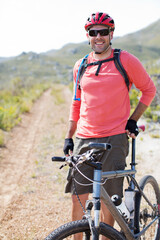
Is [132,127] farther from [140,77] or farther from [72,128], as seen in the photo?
[72,128]

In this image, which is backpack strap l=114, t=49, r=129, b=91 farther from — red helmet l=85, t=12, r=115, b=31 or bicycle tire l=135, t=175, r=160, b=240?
bicycle tire l=135, t=175, r=160, b=240

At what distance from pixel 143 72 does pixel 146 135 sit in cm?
530

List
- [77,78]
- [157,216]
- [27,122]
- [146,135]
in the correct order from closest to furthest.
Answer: [77,78] < [157,216] < [146,135] < [27,122]

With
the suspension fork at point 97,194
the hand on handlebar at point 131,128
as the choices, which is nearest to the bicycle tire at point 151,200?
the hand on handlebar at point 131,128

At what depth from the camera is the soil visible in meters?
3.68

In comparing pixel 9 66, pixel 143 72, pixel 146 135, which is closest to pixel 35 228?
pixel 143 72

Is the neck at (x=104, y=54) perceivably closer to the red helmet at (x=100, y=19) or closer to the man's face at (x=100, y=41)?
the man's face at (x=100, y=41)

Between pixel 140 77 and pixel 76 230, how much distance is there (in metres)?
1.25

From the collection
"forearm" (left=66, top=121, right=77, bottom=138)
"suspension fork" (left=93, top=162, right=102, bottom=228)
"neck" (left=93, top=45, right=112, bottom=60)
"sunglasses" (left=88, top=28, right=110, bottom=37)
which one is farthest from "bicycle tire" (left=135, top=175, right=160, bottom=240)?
"sunglasses" (left=88, top=28, right=110, bottom=37)

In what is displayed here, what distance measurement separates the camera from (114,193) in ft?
7.74

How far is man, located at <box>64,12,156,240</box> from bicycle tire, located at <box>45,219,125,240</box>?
592 millimetres

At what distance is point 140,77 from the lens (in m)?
2.26

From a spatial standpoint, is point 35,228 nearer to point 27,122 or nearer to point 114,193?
point 114,193

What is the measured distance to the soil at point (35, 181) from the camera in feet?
12.1
